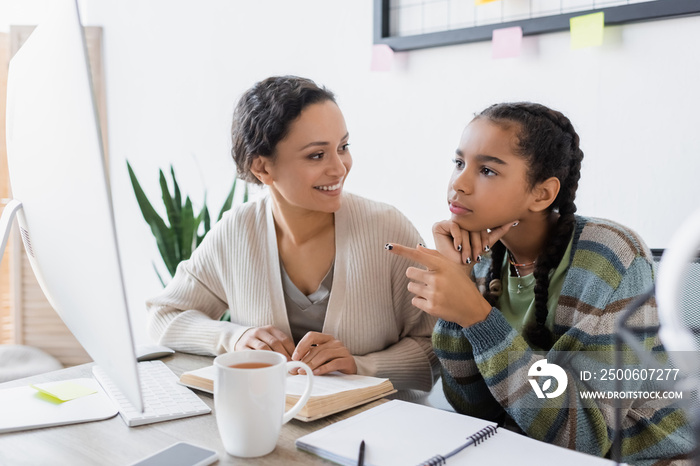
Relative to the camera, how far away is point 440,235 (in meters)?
1.16

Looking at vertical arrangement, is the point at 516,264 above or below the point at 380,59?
below

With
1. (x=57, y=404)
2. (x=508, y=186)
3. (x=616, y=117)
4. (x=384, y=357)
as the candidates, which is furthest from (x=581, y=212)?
(x=57, y=404)

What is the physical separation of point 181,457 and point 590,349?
0.68 metres

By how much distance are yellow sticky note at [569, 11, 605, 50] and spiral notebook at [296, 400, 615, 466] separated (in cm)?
117

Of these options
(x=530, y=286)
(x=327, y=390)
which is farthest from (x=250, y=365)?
(x=530, y=286)

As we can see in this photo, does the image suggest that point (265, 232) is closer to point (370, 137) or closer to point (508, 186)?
point (508, 186)

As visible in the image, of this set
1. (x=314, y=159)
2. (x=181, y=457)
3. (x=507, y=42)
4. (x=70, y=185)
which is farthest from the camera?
(x=507, y=42)

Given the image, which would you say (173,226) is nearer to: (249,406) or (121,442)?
(121,442)

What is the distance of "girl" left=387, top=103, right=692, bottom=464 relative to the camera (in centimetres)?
97

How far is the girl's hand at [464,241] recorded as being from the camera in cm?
112

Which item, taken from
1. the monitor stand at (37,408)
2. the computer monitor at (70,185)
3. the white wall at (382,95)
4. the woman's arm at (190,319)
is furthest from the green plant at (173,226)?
the computer monitor at (70,185)

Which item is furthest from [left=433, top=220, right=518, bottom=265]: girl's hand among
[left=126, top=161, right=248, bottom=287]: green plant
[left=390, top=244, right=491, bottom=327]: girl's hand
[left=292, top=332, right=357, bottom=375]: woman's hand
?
[left=126, top=161, right=248, bottom=287]: green plant

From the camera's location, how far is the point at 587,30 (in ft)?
5.14

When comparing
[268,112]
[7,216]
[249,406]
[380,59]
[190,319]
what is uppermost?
[380,59]
